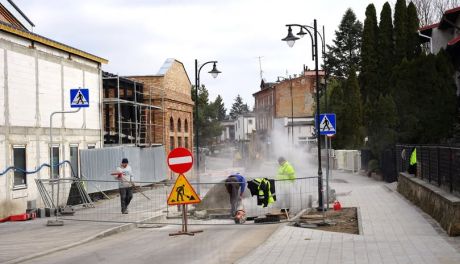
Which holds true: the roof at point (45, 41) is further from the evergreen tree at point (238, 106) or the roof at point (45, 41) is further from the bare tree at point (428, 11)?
the evergreen tree at point (238, 106)

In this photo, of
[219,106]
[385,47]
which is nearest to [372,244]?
[385,47]

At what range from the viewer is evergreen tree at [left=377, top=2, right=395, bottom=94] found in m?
38.4

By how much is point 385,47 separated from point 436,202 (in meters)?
25.9

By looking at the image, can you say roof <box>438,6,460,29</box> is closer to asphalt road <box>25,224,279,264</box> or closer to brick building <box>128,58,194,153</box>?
brick building <box>128,58,194,153</box>

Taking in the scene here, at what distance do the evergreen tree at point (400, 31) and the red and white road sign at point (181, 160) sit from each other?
27.3m

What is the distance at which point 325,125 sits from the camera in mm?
17719

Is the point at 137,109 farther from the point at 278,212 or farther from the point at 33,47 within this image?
the point at 278,212

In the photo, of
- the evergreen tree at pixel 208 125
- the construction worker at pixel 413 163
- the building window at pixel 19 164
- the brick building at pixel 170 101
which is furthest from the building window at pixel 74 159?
the evergreen tree at pixel 208 125

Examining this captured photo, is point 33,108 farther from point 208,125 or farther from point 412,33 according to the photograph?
point 208,125

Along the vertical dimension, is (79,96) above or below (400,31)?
below

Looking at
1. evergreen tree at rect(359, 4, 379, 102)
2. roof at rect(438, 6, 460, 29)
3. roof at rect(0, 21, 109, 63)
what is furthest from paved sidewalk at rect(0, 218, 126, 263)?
evergreen tree at rect(359, 4, 379, 102)

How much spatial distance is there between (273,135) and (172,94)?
47.1m

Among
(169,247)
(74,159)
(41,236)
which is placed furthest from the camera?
(74,159)

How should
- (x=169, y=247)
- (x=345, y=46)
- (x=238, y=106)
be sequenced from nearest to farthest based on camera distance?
1. (x=169, y=247)
2. (x=345, y=46)
3. (x=238, y=106)
